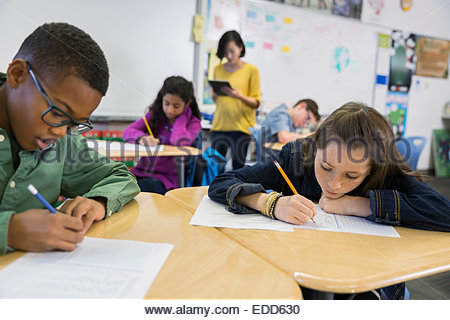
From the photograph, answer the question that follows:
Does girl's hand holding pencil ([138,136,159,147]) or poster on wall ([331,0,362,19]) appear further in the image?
poster on wall ([331,0,362,19])

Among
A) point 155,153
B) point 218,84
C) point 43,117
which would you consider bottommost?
point 155,153

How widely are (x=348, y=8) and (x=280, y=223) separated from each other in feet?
14.0

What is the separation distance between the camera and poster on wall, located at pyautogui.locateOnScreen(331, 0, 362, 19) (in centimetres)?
428

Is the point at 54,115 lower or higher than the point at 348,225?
higher

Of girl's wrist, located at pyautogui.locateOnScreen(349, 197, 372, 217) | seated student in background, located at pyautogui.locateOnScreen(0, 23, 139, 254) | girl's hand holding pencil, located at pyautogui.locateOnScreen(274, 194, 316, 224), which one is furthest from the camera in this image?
girl's wrist, located at pyautogui.locateOnScreen(349, 197, 372, 217)

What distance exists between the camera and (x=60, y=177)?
0.90 meters

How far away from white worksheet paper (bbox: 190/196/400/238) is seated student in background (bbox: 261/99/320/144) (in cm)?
168

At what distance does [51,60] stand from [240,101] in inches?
89.7

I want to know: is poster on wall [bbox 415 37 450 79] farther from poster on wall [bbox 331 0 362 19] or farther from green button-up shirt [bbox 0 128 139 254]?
green button-up shirt [bbox 0 128 139 254]

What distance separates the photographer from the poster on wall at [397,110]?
498 cm

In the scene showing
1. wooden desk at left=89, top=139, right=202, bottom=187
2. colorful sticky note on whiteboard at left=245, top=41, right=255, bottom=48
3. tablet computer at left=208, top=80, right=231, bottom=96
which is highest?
colorful sticky note on whiteboard at left=245, top=41, right=255, bottom=48

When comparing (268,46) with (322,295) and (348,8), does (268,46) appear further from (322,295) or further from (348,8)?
(322,295)

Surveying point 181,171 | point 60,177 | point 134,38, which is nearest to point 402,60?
point 134,38

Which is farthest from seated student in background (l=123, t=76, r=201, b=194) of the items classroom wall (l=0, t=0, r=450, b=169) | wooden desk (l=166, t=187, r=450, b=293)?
wooden desk (l=166, t=187, r=450, b=293)
